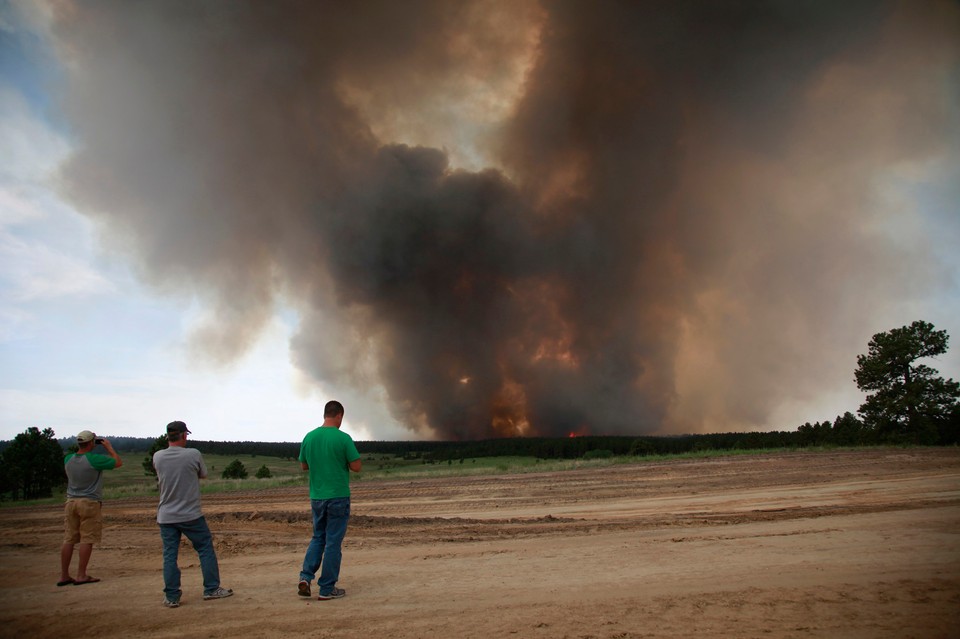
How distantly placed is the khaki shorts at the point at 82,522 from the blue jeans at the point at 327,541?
346cm

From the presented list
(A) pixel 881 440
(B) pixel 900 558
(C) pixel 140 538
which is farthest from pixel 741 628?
(A) pixel 881 440

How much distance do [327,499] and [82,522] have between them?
3.99 metres

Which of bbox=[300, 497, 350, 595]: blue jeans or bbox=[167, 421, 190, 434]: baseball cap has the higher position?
bbox=[167, 421, 190, 434]: baseball cap

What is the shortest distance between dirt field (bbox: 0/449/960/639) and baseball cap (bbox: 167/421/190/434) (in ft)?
6.41

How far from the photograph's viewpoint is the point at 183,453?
641 centimetres

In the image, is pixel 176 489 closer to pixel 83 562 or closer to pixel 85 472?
pixel 85 472

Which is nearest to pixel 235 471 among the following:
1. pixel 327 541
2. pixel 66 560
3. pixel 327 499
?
pixel 66 560

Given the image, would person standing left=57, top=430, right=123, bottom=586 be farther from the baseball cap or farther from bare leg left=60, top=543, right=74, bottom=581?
the baseball cap

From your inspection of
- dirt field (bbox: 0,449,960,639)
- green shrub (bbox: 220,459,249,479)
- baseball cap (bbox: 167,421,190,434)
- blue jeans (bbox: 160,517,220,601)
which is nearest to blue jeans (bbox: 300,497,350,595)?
dirt field (bbox: 0,449,960,639)

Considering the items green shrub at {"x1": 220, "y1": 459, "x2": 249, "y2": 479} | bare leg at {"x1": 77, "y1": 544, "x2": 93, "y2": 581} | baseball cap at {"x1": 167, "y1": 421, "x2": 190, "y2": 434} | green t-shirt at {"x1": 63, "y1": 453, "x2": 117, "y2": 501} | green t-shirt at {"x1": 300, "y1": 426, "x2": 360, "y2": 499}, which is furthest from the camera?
green shrub at {"x1": 220, "y1": 459, "x2": 249, "y2": 479}

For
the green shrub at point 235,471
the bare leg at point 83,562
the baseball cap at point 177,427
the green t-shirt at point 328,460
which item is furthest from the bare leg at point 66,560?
the green shrub at point 235,471

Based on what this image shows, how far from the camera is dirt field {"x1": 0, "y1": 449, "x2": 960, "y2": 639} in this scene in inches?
195

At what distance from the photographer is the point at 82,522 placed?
7414 millimetres

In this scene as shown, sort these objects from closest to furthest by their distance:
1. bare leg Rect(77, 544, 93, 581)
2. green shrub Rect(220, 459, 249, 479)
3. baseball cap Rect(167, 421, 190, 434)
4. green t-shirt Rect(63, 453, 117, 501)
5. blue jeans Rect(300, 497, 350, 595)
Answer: blue jeans Rect(300, 497, 350, 595) < baseball cap Rect(167, 421, 190, 434) < bare leg Rect(77, 544, 93, 581) < green t-shirt Rect(63, 453, 117, 501) < green shrub Rect(220, 459, 249, 479)
